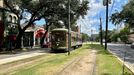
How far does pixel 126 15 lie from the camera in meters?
79.5

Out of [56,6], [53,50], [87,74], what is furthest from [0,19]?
[87,74]

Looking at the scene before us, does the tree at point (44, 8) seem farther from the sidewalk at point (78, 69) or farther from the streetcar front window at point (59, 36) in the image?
the sidewalk at point (78, 69)

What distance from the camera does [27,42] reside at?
8119cm

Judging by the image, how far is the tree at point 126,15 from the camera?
7812 centimetres

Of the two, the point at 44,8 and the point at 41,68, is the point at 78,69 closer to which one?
the point at 41,68

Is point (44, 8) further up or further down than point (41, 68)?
further up

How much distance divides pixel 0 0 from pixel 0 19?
547cm

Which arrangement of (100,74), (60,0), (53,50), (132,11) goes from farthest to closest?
1. (132,11)
2. (60,0)
3. (53,50)
4. (100,74)

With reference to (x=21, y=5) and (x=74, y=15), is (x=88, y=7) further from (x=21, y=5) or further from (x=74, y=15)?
(x=21, y=5)

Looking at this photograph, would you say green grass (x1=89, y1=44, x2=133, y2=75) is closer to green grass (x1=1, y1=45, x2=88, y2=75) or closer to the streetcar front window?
green grass (x1=1, y1=45, x2=88, y2=75)

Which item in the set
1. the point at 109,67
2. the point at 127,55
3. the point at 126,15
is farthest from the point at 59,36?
the point at 126,15

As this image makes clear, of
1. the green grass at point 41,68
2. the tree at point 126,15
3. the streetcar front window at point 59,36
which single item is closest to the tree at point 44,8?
the streetcar front window at point 59,36

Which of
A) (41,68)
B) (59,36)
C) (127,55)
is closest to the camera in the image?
(41,68)

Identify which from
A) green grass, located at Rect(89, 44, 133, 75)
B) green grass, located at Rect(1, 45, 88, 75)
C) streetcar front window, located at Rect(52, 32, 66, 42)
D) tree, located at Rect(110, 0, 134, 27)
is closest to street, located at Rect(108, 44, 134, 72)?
green grass, located at Rect(89, 44, 133, 75)
